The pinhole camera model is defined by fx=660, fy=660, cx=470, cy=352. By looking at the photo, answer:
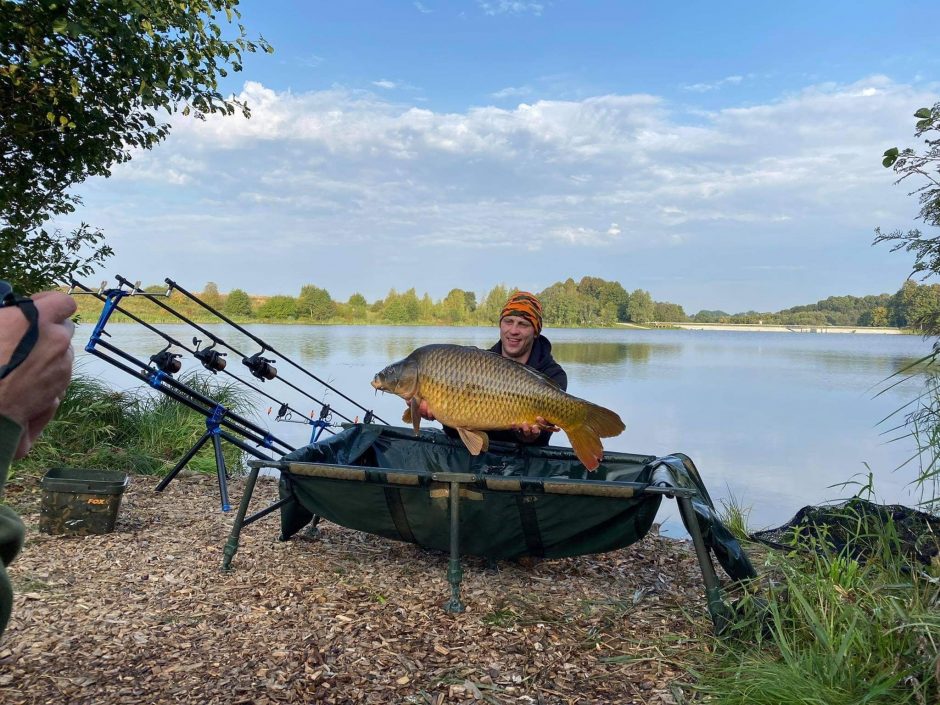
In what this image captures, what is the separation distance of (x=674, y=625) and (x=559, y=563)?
702 millimetres

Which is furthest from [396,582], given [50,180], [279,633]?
[50,180]

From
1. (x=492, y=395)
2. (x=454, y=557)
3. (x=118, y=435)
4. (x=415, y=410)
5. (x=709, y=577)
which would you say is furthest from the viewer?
(x=118, y=435)

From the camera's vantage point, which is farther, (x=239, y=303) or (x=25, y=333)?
(x=239, y=303)

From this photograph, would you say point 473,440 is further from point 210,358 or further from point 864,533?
point 864,533

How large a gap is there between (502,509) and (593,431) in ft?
1.43

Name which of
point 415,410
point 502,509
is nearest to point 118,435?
point 415,410

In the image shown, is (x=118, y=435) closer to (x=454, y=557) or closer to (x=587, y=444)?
(x=454, y=557)

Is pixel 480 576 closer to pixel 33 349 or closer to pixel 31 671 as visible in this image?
pixel 31 671

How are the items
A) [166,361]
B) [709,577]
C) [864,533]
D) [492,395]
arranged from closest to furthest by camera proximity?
[709,577]
[492,395]
[864,533]
[166,361]

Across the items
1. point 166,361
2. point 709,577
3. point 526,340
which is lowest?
point 709,577

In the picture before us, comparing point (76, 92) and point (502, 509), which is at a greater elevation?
point (76, 92)

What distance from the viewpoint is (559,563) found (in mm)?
2850

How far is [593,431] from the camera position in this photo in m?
2.42

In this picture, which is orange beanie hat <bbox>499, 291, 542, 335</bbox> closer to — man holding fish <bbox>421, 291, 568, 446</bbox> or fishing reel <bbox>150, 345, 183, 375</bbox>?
man holding fish <bbox>421, 291, 568, 446</bbox>
